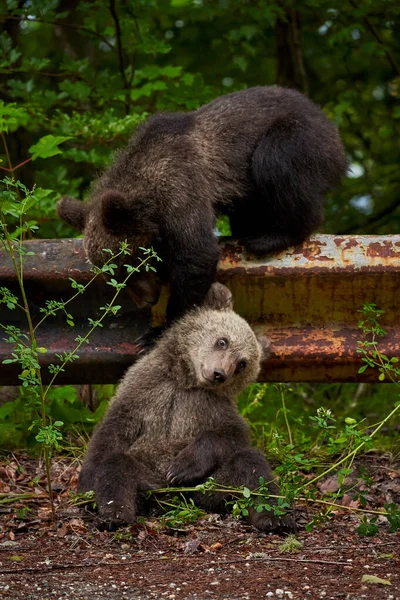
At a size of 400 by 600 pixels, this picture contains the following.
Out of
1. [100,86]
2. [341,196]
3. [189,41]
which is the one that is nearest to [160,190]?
[100,86]

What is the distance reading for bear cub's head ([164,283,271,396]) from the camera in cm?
444

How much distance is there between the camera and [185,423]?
4352 mm

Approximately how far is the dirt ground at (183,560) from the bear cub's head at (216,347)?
0.77 m

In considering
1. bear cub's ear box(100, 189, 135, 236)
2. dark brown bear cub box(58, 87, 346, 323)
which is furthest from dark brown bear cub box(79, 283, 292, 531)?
bear cub's ear box(100, 189, 135, 236)

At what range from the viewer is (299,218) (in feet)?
17.0

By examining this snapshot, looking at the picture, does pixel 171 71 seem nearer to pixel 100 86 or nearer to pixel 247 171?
pixel 100 86

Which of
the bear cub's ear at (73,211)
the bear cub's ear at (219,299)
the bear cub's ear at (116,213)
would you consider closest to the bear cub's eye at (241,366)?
the bear cub's ear at (219,299)

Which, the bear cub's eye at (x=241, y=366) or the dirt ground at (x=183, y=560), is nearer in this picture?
the dirt ground at (x=183, y=560)

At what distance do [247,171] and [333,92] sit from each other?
3.76 meters

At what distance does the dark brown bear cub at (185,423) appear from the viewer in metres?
3.95

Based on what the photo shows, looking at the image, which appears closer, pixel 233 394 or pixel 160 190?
pixel 233 394

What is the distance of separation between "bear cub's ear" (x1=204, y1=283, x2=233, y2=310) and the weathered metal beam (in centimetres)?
11

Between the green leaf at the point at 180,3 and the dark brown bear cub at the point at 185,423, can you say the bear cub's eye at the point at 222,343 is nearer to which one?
the dark brown bear cub at the point at 185,423

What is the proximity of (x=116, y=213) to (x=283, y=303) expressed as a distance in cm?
101
